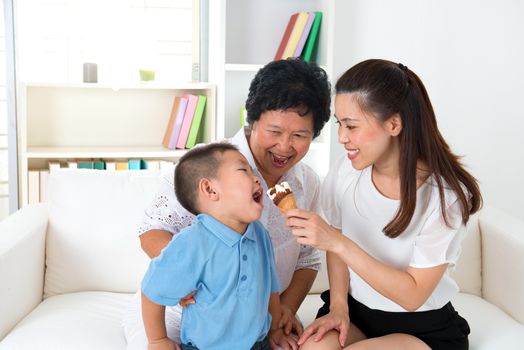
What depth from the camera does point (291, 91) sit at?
186 centimetres

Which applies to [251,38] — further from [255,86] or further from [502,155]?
[255,86]

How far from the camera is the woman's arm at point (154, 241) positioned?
1850 millimetres

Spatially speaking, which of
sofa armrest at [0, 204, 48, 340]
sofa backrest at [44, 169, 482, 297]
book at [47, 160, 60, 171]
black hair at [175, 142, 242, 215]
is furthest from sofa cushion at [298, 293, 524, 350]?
book at [47, 160, 60, 171]

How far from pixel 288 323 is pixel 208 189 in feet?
1.49

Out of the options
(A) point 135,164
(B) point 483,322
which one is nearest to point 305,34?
(A) point 135,164

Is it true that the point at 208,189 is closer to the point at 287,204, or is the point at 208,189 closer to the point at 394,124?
the point at 287,204

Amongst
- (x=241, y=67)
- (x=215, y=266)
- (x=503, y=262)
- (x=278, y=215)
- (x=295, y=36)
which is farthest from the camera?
(x=295, y=36)

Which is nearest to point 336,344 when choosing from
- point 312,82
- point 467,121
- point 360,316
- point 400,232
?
point 360,316

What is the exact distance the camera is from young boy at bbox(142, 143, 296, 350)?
1.64 m

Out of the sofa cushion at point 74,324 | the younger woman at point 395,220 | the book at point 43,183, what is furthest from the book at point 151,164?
the younger woman at point 395,220

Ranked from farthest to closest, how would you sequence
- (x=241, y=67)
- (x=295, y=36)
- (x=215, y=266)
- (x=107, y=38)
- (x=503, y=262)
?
(x=107, y=38) < (x=295, y=36) < (x=241, y=67) < (x=503, y=262) < (x=215, y=266)

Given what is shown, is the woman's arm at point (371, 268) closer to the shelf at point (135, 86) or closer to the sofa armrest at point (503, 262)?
the sofa armrest at point (503, 262)

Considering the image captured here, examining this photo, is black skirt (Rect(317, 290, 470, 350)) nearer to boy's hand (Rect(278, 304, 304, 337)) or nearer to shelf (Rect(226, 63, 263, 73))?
boy's hand (Rect(278, 304, 304, 337))

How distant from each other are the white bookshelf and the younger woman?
2.00 meters
